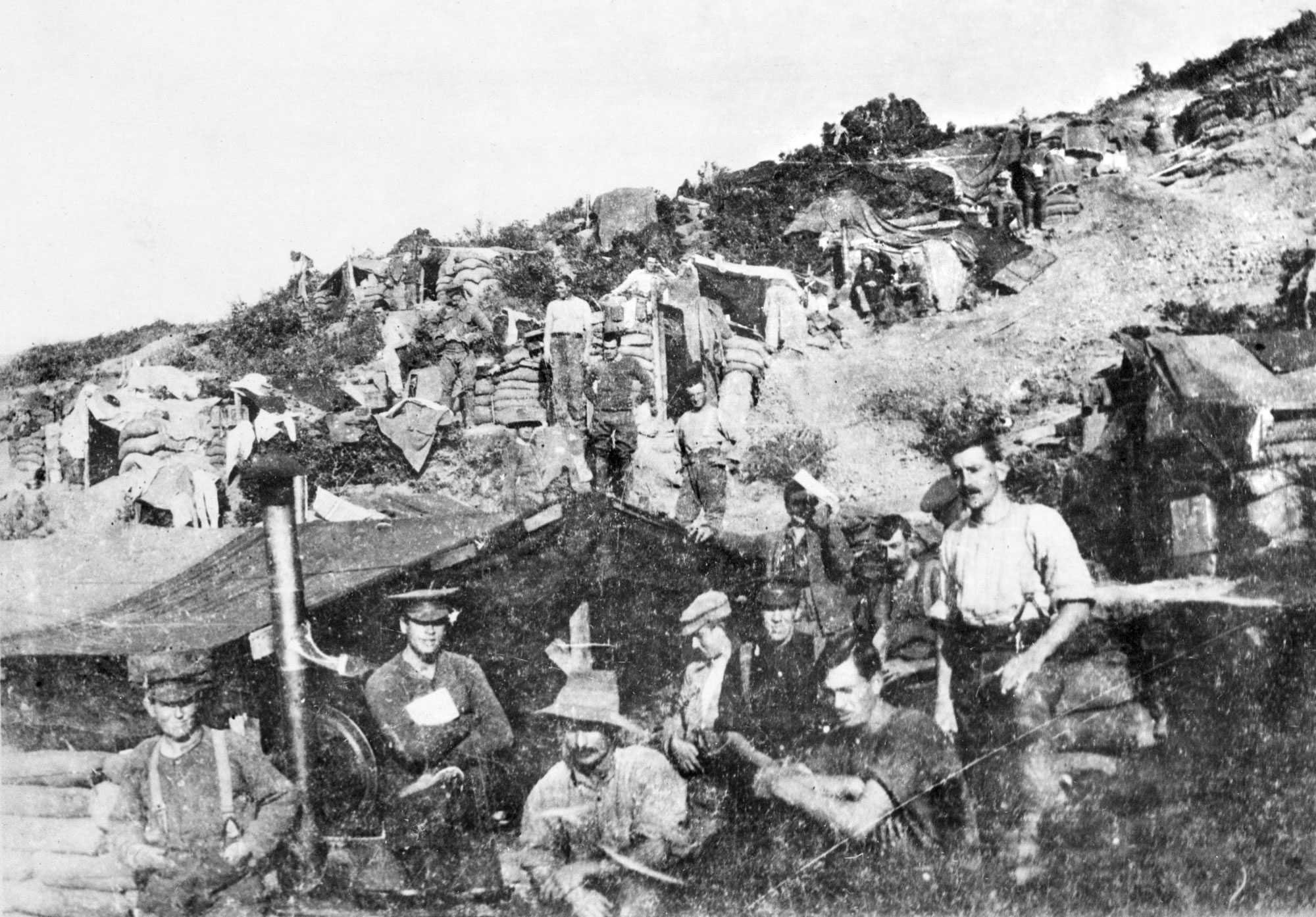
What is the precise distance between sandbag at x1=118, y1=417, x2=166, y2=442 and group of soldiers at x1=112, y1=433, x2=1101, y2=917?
5.80 feet

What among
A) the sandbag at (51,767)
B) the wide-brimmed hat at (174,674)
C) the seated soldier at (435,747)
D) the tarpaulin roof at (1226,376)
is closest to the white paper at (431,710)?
the seated soldier at (435,747)

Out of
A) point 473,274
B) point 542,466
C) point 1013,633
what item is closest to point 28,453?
point 542,466

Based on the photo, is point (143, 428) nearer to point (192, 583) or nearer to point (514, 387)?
point (192, 583)

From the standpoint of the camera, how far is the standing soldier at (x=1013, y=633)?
3.94m

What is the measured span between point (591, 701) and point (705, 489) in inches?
47.2

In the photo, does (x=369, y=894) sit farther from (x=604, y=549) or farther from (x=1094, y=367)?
(x=1094, y=367)

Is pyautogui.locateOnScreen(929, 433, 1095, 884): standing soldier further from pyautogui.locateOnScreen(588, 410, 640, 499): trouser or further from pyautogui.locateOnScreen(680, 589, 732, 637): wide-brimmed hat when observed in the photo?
pyautogui.locateOnScreen(588, 410, 640, 499): trouser

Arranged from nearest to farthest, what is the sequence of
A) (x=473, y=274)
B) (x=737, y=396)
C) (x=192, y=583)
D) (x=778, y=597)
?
(x=778, y=597)
(x=192, y=583)
(x=737, y=396)
(x=473, y=274)

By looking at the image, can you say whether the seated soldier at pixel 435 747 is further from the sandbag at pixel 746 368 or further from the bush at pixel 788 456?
the sandbag at pixel 746 368

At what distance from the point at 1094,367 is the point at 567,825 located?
11.1 feet

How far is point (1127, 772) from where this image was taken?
3.89 meters

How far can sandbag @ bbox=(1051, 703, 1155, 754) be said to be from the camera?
3900 millimetres

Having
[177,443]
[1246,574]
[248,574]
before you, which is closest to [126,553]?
[177,443]

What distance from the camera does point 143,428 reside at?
17.2 feet
